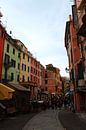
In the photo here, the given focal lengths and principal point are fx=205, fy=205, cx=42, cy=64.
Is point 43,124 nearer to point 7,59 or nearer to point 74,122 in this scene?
point 74,122

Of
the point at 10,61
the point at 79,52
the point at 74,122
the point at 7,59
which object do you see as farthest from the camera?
the point at 10,61

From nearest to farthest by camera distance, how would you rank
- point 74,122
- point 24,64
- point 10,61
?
1. point 74,122
2. point 10,61
3. point 24,64

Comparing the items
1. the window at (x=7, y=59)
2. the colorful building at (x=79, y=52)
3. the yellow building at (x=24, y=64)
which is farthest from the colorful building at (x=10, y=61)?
the colorful building at (x=79, y=52)

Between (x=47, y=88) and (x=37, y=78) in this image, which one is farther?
(x=47, y=88)

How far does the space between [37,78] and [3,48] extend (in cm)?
2953

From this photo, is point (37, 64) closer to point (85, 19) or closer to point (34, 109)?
point (34, 109)

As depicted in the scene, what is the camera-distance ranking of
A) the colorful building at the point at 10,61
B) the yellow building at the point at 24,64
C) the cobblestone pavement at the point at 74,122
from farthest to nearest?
1. the yellow building at the point at 24,64
2. the colorful building at the point at 10,61
3. the cobblestone pavement at the point at 74,122

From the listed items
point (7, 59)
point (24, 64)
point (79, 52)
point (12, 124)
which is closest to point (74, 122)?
point (12, 124)

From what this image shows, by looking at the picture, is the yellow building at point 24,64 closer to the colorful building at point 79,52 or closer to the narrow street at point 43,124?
the colorful building at point 79,52

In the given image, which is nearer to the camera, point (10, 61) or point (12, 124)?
point (12, 124)

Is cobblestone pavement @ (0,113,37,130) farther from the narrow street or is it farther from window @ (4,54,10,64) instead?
window @ (4,54,10,64)

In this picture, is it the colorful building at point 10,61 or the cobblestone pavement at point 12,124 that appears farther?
the colorful building at point 10,61

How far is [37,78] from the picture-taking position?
61719 millimetres

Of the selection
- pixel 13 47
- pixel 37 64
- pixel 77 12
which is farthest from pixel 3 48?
pixel 37 64
